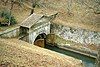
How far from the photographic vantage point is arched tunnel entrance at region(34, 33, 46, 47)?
1249 inches

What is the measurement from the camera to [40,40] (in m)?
32.1

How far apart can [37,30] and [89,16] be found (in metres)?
8.39

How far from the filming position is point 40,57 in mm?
20016

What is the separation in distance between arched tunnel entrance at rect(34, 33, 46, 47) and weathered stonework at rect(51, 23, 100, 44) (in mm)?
1611

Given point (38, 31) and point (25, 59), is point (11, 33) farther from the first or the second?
point (25, 59)

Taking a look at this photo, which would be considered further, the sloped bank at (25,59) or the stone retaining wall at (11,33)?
the stone retaining wall at (11,33)

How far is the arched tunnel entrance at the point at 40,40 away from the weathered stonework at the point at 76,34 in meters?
1.61

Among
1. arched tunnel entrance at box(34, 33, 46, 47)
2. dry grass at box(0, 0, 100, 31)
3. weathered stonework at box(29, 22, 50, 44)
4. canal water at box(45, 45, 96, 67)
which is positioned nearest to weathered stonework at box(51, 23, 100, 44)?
dry grass at box(0, 0, 100, 31)

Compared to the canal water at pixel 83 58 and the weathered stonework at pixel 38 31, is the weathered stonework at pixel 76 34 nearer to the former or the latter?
the weathered stonework at pixel 38 31

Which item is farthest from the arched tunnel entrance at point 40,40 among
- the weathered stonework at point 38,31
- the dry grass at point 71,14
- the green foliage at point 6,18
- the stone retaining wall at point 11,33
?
the stone retaining wall at point 11,33

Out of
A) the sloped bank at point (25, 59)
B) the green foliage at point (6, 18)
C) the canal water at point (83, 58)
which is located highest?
the green foliage at point (6, 18)

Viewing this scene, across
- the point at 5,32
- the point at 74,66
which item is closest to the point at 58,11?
the point at 5,32

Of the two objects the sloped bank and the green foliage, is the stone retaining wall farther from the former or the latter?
the sloped bank

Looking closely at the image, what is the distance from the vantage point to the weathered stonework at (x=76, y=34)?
102ft
